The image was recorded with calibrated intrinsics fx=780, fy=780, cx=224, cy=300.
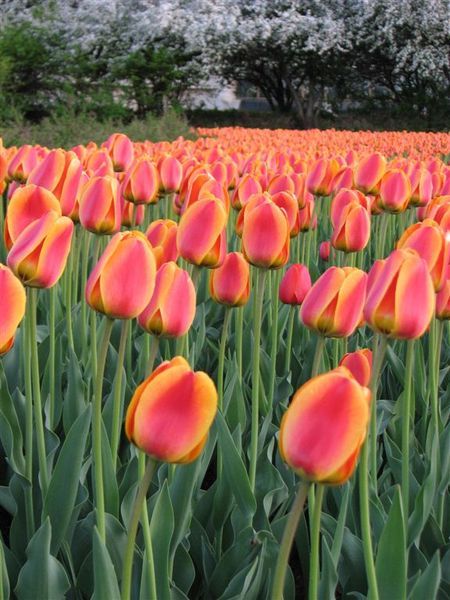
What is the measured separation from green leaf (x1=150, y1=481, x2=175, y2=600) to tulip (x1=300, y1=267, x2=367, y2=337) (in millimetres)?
330

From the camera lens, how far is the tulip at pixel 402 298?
3.07ft

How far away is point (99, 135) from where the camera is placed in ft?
28.4

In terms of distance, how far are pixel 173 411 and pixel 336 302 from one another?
463 millimetres

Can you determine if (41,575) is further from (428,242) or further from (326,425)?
(428,242)

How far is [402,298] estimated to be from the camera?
94cm

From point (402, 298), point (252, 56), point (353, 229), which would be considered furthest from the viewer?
point (252, 56)

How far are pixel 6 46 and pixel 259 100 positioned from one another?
108 ft

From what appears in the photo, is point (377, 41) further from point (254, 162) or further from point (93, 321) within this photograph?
point (93, 321)

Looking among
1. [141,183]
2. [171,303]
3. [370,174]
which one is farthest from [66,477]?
[370,174]

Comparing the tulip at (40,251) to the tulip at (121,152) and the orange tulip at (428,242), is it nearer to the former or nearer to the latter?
the orange tulip at (428,242)

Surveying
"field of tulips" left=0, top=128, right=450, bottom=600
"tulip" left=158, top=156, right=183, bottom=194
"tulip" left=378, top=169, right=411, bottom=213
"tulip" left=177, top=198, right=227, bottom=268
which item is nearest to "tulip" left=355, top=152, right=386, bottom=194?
"tulip" left=378, top=169, right=411, bottom=213

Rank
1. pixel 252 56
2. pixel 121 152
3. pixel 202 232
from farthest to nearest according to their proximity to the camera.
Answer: pixel 252 56 → pixel 121 152 → pixel 202 232

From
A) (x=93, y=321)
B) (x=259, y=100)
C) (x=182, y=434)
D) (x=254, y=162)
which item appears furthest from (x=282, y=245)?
(x=259, y=100)

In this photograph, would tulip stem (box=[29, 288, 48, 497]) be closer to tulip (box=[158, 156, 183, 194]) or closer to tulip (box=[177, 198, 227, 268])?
tulip (box=[177, 198, 227, 268])
